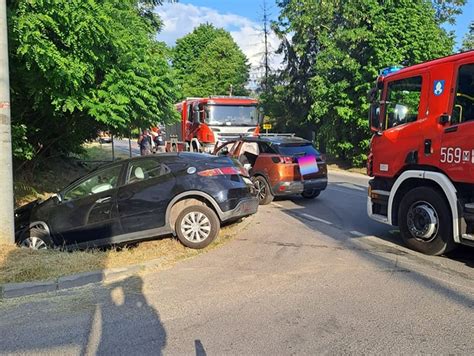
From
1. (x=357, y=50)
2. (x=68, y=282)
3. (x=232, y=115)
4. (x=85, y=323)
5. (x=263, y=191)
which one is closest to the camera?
(x=85, y=323)

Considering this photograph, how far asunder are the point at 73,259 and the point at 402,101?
5330 mm

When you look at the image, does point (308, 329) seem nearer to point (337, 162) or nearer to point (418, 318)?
point (418, 318)

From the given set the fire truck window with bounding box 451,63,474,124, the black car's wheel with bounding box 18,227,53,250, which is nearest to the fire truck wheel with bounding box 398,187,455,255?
the fire truck window with bounding box 451,63,474,124

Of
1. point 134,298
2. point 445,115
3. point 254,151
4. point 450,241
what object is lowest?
point 134,298

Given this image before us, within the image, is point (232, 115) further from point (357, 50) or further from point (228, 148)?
point (357, 50)

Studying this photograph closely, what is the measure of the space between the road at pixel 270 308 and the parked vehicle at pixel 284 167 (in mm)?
4108

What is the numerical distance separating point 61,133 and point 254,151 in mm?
5606

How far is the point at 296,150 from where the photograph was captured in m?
11.6

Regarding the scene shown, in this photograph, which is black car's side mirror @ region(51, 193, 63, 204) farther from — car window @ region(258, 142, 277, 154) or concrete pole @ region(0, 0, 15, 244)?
car window @ region(258, 142, 277, 154)

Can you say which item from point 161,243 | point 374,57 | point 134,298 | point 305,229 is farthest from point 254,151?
point 374,57

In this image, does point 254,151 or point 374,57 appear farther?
point 374,57

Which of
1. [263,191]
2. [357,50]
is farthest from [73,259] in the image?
[357,50]

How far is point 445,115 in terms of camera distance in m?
6.34

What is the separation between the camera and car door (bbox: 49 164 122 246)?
23.7 ft
